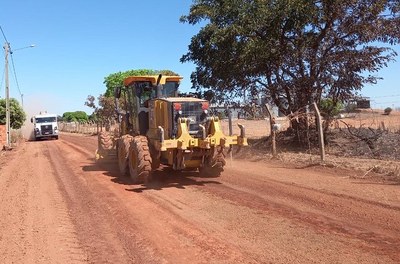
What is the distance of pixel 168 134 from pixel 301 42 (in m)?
8.55

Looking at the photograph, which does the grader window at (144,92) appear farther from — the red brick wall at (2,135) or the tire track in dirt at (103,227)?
the red brick wall at (2,135)

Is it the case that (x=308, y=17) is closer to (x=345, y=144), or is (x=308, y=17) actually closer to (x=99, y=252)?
(x=345, y=144)

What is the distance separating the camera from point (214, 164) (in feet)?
35.4

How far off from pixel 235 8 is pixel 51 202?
466 inches

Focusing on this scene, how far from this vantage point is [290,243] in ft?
18.3

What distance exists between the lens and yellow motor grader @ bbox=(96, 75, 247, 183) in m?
9.85

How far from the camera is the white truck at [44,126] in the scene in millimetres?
41719

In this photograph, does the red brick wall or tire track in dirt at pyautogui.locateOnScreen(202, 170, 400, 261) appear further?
the red brick wall

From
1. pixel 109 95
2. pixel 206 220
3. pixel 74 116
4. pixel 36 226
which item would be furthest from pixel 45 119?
pixel 74 116

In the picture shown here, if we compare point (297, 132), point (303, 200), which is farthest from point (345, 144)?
point (303, 200)

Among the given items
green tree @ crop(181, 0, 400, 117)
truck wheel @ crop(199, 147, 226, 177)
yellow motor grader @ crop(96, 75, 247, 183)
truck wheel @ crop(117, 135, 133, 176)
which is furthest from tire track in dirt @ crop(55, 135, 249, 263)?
green tree @ crop(181, 0, 400, 117)

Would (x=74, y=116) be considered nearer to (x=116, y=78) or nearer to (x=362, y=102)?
(x=116, y=78)

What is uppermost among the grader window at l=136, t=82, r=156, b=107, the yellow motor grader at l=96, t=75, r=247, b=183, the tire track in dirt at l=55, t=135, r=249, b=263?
the grader window at l=136, t=82, r=156, b=107

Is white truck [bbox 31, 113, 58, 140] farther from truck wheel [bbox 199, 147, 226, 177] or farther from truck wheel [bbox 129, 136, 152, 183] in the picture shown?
truck wheel [bbox 199, 147, 226, 177]
